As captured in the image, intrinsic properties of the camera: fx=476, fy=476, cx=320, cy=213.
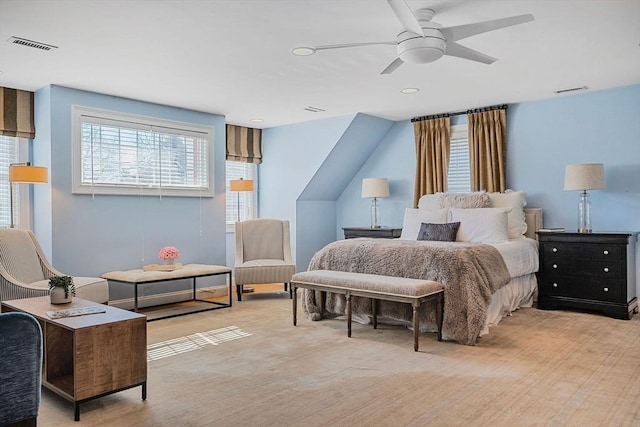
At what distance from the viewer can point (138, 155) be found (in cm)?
544

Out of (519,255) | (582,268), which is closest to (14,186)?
(519,255)

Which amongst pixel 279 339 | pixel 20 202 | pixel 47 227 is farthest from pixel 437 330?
pixel 20 202

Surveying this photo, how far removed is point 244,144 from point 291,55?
3.51 m

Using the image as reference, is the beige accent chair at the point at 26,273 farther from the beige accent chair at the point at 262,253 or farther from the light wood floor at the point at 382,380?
the beige accent chair at the point at 262,253

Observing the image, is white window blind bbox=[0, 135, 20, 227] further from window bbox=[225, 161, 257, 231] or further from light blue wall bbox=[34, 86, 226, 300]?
window bbox=[225, 161, 257, 231]

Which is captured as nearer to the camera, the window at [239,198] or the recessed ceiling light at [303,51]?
the recessed ceiling light at [303,51]

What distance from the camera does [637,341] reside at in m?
3.83

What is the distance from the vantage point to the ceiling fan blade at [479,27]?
266 cm

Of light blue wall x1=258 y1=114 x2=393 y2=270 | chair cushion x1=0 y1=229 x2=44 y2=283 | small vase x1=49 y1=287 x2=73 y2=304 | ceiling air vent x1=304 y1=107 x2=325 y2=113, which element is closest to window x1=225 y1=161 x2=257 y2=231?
light blue wall x1=258 y1=114 x2=393 y2=270

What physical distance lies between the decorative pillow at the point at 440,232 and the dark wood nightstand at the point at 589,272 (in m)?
0.91

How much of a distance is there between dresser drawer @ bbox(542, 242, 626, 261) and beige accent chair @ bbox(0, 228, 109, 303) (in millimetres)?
4423

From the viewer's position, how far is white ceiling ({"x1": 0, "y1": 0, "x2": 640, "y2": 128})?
9.91 feet

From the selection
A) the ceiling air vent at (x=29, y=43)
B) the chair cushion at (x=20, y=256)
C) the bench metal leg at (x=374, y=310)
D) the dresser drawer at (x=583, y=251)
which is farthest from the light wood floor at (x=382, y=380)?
the ceiling air vent at (x=29, y=43)

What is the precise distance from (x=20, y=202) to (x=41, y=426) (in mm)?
3290
